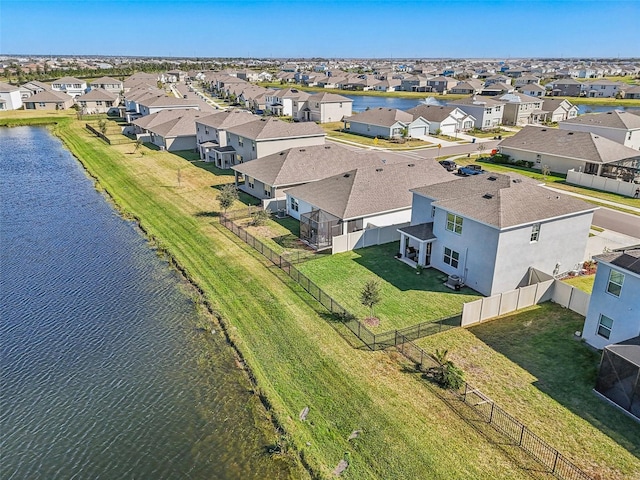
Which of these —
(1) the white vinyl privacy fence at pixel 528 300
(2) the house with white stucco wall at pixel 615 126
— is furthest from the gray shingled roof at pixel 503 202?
(2) the house with white stucco wall at pixel 615 126

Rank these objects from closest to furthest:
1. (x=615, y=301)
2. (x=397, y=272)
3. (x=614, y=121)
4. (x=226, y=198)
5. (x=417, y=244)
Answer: (x=615, y=301) → (x=397, y=272) → (x=417, y=244) → (x=226, y=198) → (x=614, y=121)

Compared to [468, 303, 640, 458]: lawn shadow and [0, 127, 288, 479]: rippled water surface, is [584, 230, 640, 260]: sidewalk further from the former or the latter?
[0, 127, 288, 479]: rippled water surface

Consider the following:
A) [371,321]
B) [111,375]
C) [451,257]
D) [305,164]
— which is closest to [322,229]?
[451,257]

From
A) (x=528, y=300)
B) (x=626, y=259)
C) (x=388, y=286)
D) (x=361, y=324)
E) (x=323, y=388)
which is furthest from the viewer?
(x=388, y=286)

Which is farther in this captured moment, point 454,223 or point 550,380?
point 454,223

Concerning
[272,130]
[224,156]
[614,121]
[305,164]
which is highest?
[614,121]

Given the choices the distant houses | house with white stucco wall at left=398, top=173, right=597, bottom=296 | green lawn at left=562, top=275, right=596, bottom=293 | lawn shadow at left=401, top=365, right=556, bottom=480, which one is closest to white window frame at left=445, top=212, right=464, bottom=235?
house with white stucco wall at left=398, top=173, right=597, bottom=296

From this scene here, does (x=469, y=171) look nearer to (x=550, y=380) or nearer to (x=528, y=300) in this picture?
(x=528, y=300)

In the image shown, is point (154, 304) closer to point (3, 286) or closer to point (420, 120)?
point (3, 286)
